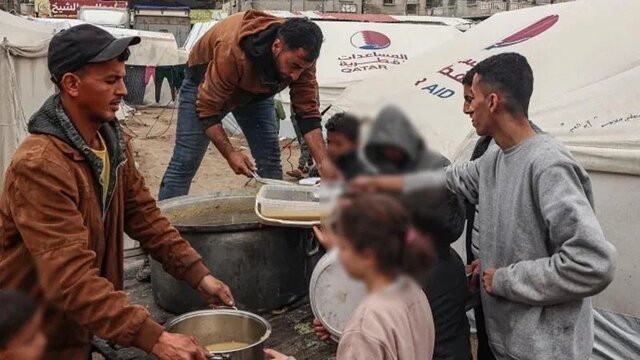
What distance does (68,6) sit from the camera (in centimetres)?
3103

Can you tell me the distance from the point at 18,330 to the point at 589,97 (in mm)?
3485

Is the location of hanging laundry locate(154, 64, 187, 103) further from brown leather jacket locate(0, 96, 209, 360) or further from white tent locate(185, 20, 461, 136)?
brown leather jacket locate(0, 96, 209, 360)

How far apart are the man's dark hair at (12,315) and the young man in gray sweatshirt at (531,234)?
1373 mm

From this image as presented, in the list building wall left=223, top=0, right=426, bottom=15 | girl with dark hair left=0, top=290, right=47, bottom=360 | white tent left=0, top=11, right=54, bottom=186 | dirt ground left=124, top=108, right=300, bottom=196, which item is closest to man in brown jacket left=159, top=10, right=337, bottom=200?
girl with dark hair left=0, top=290, right=47, bottom=360

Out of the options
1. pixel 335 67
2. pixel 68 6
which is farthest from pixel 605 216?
pixel 68 6

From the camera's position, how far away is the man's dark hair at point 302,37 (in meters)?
3.19

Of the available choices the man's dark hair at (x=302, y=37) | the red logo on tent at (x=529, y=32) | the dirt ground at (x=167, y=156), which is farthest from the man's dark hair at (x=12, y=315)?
the dirt ground at (x=167, y=156)

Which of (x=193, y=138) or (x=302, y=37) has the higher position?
(x=302, y=37)

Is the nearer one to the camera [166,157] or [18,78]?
[18,78]

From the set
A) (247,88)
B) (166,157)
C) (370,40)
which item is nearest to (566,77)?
(247,88)

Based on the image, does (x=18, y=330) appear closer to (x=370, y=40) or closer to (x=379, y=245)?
(x=379, y=245)

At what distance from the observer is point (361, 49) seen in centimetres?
1095

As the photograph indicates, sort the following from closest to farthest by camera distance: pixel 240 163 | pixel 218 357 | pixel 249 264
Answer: pixel 218 357 < pixel 249 264 < pixel 240 163

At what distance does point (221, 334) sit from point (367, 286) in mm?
1635
